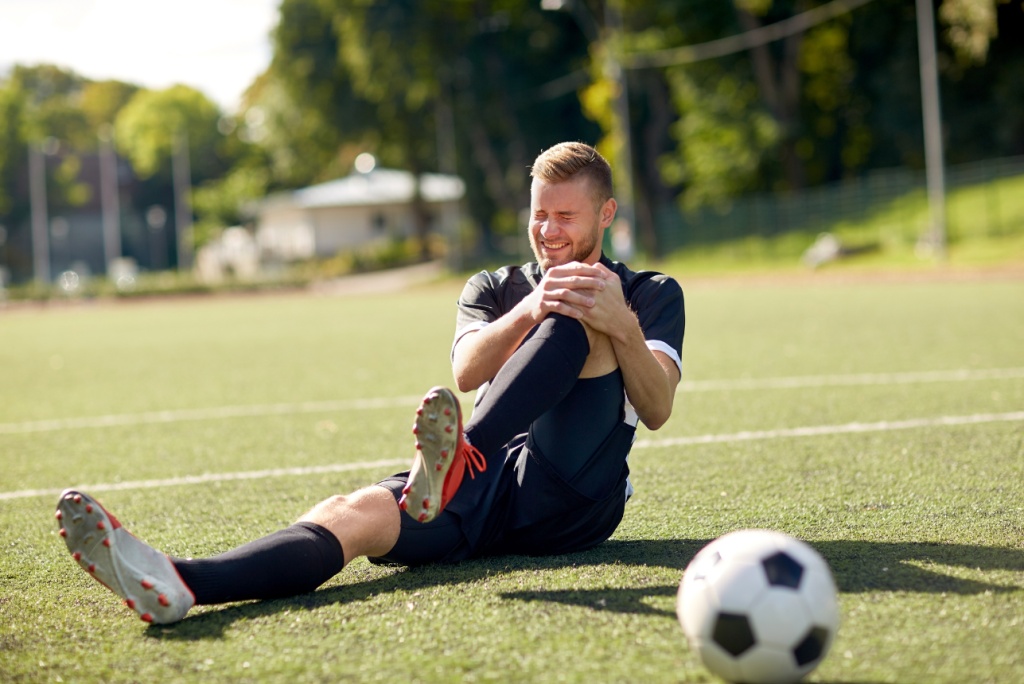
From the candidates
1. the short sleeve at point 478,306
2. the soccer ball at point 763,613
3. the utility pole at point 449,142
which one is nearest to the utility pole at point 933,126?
the utility pole at point 449,142

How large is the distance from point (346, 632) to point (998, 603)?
1.78 m

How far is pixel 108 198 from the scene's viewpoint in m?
67.6

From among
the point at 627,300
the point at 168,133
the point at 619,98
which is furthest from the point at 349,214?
the point at 627,300

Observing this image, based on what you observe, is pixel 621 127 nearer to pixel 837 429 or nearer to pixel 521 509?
pixel 837 429

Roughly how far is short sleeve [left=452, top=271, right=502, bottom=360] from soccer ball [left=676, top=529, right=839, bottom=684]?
1.30 metres

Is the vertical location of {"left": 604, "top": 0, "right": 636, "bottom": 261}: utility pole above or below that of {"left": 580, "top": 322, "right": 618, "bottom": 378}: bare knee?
above

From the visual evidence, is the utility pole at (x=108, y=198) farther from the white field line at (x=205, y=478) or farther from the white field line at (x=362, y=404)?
the white field line at (x=205, y=478)

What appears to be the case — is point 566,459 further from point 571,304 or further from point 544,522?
point 571,304

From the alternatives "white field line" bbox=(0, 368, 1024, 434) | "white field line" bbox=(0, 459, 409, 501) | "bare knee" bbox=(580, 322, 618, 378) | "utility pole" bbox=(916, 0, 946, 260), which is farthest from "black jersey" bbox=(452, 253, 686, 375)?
"utility pole" bbox=(916, 0, 946, 260)

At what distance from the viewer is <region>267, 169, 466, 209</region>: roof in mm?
57022

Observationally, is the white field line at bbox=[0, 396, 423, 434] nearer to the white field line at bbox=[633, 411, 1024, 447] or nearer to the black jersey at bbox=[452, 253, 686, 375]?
the white field line at bbox=[633, 411, 1024, 447]

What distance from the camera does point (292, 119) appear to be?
153 feet

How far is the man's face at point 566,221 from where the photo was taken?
3197mm

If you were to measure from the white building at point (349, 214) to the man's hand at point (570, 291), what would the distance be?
5295cm
